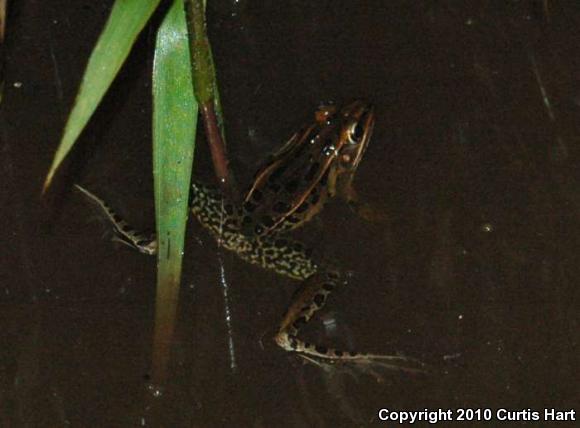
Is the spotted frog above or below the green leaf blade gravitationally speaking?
below

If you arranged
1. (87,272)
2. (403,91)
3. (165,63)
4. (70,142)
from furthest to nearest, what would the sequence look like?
(403,91), (87,272), (165,63), (70,142)

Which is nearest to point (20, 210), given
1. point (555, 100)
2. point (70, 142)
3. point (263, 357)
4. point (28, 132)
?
point (28, 132)

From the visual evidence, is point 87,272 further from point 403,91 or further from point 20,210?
point 403,91

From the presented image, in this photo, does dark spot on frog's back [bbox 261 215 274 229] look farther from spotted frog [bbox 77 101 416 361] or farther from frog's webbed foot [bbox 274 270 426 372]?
frog's webbed foot [bbox 274 270 426 372]

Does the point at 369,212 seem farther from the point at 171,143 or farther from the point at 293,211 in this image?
the point at 171,143

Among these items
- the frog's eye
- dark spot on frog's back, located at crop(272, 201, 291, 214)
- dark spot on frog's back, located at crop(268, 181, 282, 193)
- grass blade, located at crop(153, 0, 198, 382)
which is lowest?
dark spot on frog's back, located at crop(272, 201, 291, 214)

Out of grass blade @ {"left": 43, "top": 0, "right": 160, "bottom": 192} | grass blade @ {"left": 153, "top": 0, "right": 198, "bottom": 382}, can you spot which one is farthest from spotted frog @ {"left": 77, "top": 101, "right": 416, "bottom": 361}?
grass blade @ {"left": 43, "top": 0, "right": 160, "bottom": 192}

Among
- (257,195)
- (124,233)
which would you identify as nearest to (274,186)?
(257,195)

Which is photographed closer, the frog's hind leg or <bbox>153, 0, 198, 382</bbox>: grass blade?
<bbox>153, 0, 198, 382</bbox>: grass blade
